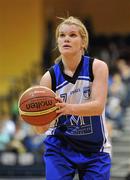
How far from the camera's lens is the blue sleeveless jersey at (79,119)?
4.81m

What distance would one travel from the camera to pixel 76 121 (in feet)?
15.8

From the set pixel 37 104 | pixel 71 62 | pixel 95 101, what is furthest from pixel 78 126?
pixel 71 62

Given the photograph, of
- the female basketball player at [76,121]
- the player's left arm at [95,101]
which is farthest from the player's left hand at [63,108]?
the female basketball player at [76,121]

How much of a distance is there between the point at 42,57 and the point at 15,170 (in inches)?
294

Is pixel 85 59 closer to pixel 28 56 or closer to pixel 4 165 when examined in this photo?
pixel 4 165

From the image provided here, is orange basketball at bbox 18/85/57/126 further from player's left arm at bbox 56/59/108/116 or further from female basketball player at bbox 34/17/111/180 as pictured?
female basketball player at bbox 34/17/111/180

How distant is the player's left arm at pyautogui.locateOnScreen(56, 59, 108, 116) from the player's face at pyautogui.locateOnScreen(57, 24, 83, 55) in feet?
0.63

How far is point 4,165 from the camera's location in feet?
35.7

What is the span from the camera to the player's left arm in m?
4.49

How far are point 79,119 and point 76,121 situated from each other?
3 cm

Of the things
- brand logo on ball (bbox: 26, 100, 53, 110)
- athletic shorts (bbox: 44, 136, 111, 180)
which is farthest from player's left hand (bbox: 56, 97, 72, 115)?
athletic shorts (bbox: 44, 136, 111, 180)

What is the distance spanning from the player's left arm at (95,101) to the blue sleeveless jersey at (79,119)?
65mm

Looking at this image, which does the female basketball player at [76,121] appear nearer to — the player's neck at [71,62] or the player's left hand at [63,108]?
the player's neck at [71,62]

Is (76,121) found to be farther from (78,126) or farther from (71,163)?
(71,163)
